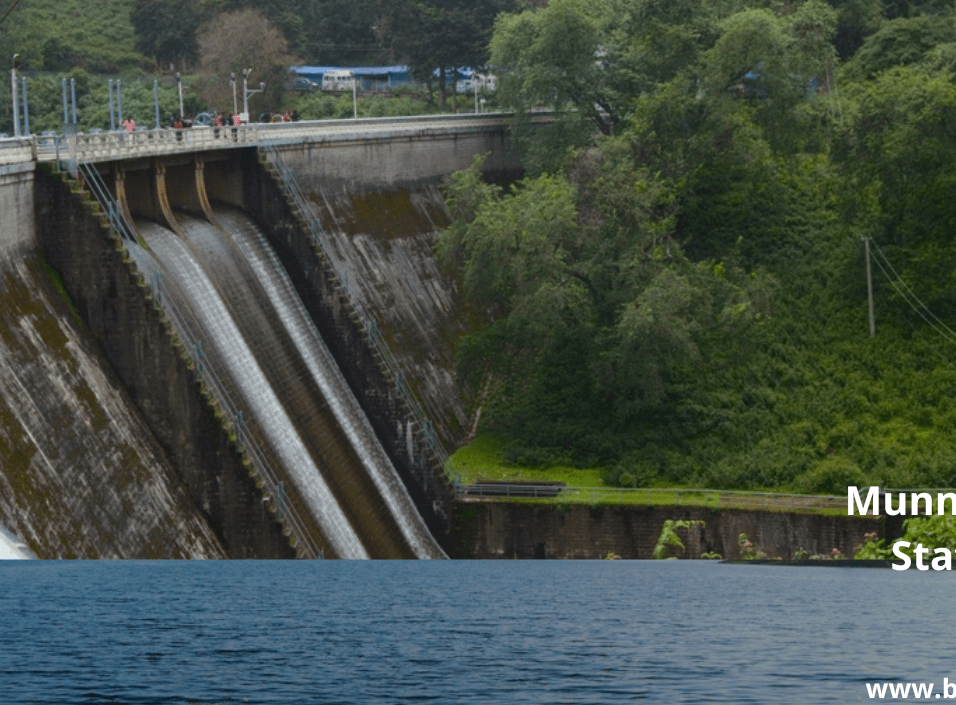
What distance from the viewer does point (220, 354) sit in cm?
5788

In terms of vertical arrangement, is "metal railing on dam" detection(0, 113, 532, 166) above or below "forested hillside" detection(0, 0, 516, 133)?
above

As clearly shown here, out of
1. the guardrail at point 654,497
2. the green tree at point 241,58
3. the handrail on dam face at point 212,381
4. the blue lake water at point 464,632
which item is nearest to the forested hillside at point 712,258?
the guardrail at point 654,497

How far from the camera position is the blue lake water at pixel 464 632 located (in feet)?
124

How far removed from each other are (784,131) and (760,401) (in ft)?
54.4

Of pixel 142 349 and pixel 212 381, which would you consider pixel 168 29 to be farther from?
pixel 142 349

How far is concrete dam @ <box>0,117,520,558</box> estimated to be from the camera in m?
49.5

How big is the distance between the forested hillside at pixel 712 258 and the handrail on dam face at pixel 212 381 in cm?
1477

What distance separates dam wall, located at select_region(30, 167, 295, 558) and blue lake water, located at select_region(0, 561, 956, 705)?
3170mm

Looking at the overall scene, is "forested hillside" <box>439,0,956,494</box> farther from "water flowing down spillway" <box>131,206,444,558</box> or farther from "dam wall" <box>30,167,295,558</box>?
"dam wall" <box>30,167,295,558</box>

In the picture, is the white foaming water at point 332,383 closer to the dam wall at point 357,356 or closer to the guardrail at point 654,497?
the dam wall at point 357,356

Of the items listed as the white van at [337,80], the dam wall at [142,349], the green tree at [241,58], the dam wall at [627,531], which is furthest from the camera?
the white van at [337,80]

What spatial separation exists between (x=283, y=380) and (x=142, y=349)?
28.8 feet

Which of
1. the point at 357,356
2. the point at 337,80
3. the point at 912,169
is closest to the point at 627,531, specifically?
the point at 357,356

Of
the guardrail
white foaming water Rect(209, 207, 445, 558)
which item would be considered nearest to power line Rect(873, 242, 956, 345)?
the guardrail
